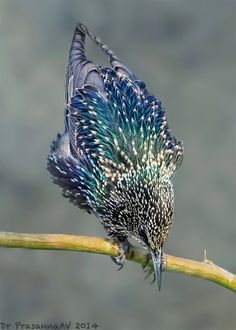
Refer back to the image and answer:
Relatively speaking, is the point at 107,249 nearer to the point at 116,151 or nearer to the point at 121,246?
the point at 121,246

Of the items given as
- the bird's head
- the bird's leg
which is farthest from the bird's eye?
the bird's leg

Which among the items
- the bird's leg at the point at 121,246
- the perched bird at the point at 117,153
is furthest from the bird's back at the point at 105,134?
the bird's leg at the point at 121,246

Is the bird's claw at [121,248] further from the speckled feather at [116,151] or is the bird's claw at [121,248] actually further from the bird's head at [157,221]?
the bird's head at [157,221]

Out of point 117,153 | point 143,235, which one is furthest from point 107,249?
point 117,153

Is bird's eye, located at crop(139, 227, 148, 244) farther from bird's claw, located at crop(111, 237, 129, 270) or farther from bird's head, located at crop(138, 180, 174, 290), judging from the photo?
bird's claw, located at crop(111, 237, 129, 270)

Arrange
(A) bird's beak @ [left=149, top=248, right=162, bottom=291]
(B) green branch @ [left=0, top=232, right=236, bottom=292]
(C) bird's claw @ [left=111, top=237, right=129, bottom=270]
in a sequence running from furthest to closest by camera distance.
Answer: (C) bird's claw @ [left=111, top=237, right=129, bottom=270] < (A) bird's beak @ [left=149, top=248, right=162, bottom=291] < (B) green branch @ [left=0, top=232, right=236, bottom=292]

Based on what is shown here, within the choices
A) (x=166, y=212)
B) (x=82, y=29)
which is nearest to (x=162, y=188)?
(x=166, y=212)

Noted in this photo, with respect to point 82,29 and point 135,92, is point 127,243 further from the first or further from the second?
point 82,29
